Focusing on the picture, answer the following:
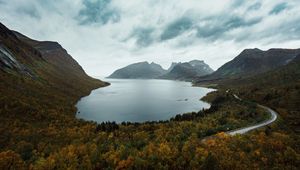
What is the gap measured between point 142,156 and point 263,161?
64.2 feet

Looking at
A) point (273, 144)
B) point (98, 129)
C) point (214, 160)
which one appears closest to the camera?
point (214, 160)

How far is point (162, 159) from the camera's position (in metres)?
30.6

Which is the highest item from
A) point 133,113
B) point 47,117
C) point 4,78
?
point 4,78

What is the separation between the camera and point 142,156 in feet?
109

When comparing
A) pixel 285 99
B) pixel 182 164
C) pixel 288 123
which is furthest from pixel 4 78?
pixel 285 99

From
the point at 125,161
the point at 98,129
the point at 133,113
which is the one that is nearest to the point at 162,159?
the point at 125,161

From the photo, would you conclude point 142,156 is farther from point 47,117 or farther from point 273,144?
point 47,117

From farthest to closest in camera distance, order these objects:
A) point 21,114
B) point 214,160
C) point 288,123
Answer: point 21,114, point 288,123, point 214,160

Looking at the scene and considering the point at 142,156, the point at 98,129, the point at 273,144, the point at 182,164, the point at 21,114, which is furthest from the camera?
the point at 21,114

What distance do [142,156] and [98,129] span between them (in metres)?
40.7

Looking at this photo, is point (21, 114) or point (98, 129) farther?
point (21, 114)

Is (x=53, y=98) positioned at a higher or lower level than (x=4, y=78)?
lower

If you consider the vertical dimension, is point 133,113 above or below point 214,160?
below

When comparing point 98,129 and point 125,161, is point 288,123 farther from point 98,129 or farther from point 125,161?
point 98,129
